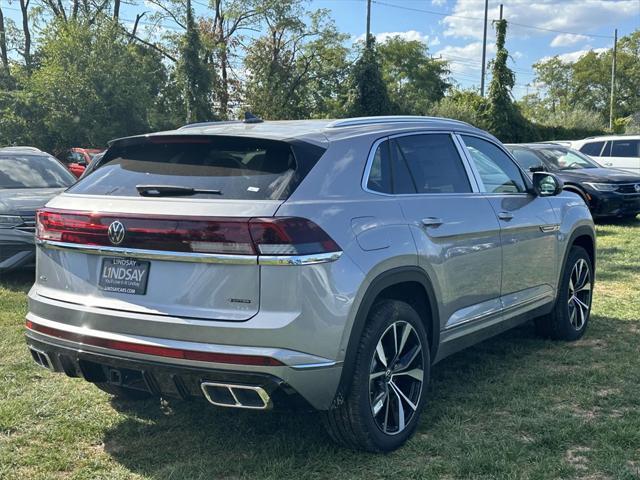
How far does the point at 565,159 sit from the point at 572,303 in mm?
8991

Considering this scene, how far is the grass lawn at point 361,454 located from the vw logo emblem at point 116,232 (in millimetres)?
1157

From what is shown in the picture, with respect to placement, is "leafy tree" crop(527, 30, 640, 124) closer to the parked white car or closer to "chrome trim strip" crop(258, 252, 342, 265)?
the parked white car

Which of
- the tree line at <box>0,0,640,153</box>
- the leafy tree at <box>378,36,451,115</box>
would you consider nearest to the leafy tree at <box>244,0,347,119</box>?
the tree line at <box>0,0,640,153</box>

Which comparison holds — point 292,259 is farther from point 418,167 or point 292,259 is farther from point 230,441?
point 418,167

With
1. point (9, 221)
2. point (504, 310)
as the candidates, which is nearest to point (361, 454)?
point (504, 310)

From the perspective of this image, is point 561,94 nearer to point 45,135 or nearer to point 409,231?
point 45,135

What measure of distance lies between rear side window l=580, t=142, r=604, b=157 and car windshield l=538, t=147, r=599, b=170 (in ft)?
8.78

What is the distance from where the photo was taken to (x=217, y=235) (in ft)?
9.80

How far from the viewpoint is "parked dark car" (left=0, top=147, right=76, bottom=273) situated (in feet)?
24.4

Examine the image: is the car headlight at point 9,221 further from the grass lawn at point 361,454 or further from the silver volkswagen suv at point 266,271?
the silver volkswagen suv at point 266,271

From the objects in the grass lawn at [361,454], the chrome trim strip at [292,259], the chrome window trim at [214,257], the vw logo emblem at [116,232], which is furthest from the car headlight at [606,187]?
the vw logo emblem at [116,232]

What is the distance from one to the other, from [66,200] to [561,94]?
87.4m

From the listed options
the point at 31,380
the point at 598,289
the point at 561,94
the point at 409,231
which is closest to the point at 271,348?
the point at 409,231

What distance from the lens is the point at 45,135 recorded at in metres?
29.2
